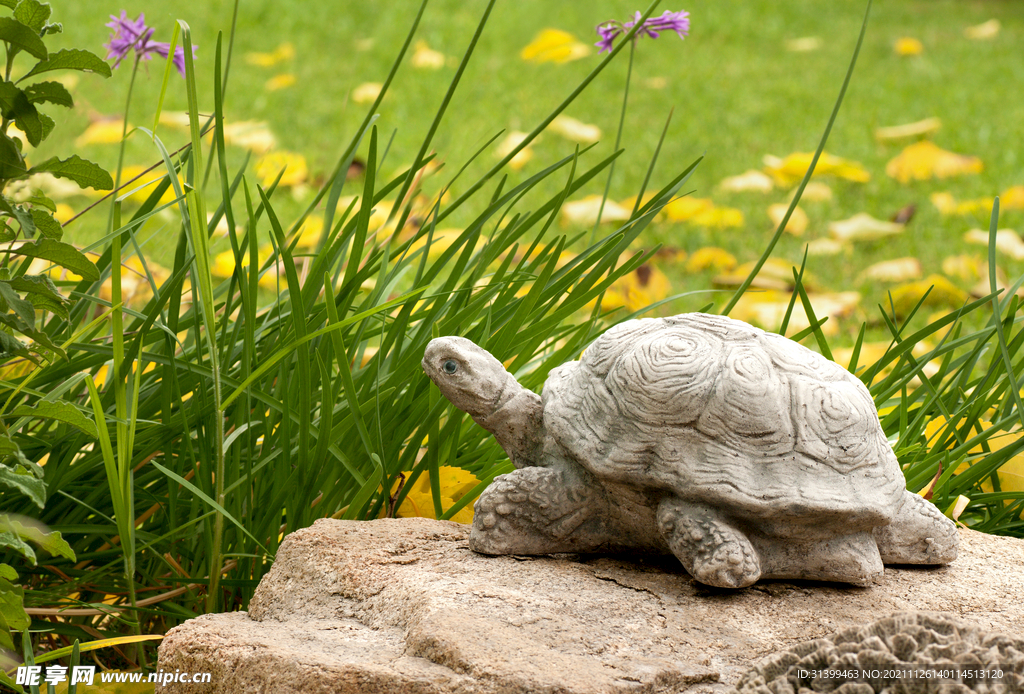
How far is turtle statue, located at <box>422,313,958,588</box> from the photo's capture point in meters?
1.12

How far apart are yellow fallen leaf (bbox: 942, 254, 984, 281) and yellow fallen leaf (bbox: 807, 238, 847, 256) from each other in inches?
14.1

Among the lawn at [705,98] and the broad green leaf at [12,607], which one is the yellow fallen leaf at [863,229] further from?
the broad green leaf at [12,607]

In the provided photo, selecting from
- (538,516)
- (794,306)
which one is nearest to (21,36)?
(538,516)

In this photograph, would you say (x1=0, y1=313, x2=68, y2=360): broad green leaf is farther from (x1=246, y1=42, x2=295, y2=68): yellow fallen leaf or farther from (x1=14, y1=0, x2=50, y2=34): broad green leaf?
(x1=246, y1=42, x2=295, y2=68): yellow fallen leaf

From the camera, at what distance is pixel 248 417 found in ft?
4.62

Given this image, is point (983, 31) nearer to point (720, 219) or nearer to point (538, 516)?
point (720, 219)

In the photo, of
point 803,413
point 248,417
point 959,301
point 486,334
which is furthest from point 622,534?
point 959,301

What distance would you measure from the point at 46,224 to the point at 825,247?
2868mm

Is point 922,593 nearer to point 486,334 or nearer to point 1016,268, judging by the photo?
point 486,334

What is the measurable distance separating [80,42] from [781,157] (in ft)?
11.6

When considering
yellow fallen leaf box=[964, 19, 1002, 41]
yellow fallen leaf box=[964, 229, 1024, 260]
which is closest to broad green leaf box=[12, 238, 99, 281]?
yellow fallen leaf box=[964, 229, 1024, 260]

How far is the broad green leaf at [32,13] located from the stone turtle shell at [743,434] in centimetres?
78

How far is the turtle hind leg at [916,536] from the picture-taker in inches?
48.8

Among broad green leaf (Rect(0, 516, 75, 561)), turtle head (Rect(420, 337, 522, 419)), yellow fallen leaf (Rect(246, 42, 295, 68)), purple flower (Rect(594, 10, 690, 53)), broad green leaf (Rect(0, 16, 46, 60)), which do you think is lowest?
broad green leaf (Rect(0, 516, 75, 561))
